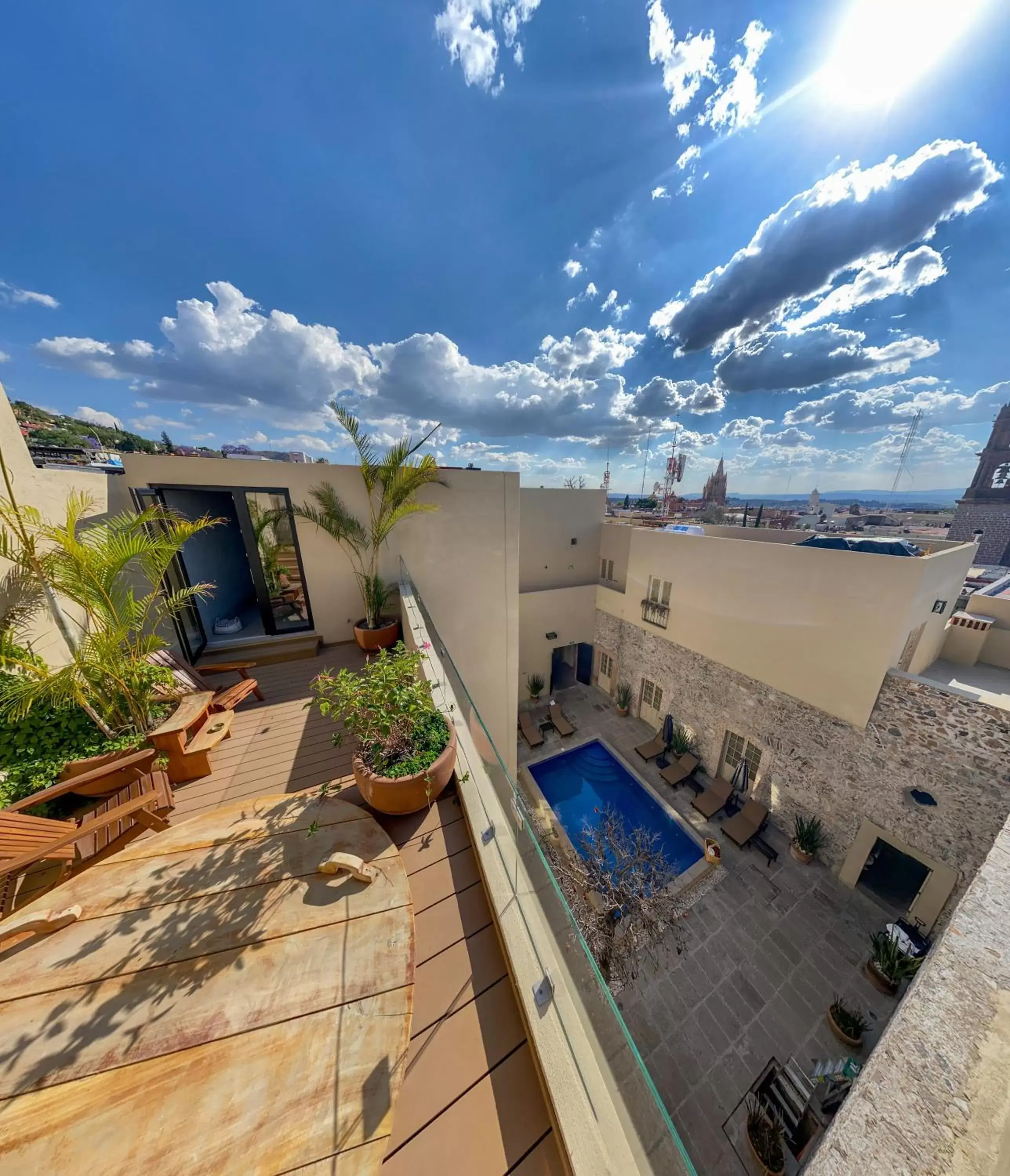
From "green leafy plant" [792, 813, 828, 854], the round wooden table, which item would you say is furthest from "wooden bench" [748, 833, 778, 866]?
the round wooden table

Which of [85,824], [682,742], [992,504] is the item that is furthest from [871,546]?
[992,504]

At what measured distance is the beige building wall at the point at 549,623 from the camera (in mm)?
12031

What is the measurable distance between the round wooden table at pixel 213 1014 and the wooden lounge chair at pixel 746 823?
878cm

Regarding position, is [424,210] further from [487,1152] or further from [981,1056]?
[981,1056]

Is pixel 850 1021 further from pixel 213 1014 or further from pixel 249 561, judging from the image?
pixel 249 561

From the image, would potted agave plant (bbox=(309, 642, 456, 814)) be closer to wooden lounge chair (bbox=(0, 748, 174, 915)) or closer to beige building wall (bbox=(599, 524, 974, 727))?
wooden lounge chair (bbox=(0, 748, 174, 915))

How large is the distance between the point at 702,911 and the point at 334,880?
7679 mm

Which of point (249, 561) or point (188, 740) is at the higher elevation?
point (249, 561)

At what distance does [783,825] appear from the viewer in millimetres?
8266

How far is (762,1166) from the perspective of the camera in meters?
4.30

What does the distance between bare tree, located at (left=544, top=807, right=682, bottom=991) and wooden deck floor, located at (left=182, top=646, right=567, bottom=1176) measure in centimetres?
396

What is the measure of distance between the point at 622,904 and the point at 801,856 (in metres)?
Result: 4.55

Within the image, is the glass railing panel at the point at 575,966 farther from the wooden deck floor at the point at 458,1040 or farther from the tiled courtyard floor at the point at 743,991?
the tiled courtyard floor at the point at 743,991

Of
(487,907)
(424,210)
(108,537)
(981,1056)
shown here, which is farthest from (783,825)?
(424,210)
